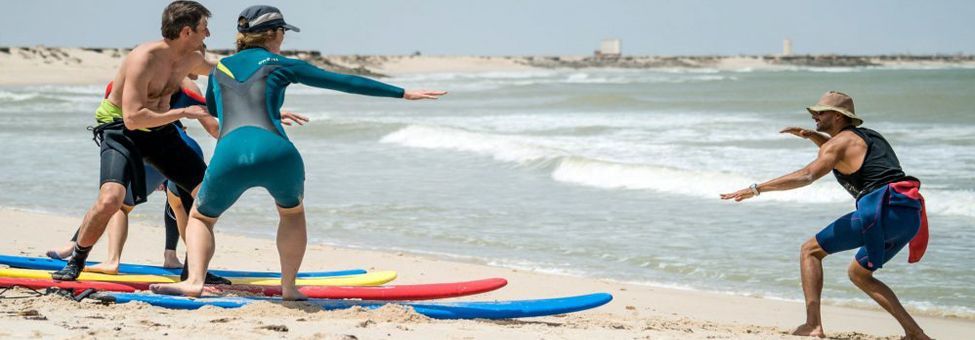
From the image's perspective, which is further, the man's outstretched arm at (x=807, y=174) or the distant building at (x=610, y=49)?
the distant building at (x=610, y=49)

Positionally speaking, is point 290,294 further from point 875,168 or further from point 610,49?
point 610,49

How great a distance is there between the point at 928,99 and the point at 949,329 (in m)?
27.4

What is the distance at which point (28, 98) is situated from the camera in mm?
34531

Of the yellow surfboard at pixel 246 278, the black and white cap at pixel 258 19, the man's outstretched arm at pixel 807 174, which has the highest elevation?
the black and white cap at pixel 258 19

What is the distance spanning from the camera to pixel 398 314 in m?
5.21

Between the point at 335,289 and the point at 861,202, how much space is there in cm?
256

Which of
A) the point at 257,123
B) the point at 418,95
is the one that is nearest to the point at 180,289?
the point at 257,123

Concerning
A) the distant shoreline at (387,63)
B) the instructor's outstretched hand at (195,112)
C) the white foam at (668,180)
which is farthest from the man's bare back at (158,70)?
the distant shoreline at (387,63)

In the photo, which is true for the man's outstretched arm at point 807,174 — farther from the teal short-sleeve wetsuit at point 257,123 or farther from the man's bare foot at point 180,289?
the man's bare foot at point 180,289

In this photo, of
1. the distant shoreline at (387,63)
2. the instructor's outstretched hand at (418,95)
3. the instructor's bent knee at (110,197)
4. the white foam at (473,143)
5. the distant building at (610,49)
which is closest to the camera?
the instructor's outstretched hand at (418,95)

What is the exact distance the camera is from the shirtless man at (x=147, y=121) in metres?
5.44

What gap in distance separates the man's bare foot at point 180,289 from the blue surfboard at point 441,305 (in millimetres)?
27

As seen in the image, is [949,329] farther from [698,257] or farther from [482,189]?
[482,189]

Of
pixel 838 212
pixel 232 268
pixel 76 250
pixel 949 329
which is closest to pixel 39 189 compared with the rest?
pixel 232 268
